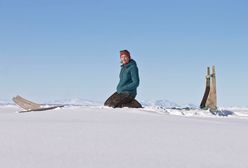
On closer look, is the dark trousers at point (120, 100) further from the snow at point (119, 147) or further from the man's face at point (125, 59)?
the snow at point (119, 147)

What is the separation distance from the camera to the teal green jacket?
10398 mm

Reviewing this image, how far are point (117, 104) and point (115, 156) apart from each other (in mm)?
6683

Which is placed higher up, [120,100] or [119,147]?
[120,100]

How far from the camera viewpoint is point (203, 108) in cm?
1200

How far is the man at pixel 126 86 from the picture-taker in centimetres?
1038

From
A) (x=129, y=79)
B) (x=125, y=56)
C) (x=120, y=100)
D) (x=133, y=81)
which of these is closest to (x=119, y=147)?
(x=120, y=100)

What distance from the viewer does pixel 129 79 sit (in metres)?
10.6

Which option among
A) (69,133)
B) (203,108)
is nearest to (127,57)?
(203,108)

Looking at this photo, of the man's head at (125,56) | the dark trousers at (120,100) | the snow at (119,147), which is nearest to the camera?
the snow at (119,147)

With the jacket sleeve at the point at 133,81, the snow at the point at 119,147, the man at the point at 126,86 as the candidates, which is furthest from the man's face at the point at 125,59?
the snow at the point at 119,147

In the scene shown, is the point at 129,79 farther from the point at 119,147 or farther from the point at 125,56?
the point at 119,147

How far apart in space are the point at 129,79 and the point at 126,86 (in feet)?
0.74

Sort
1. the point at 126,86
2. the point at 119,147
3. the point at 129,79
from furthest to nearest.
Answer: the point at 129,79
the point at 126,86
the point at 119,147

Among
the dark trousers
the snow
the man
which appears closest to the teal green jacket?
A: the man
